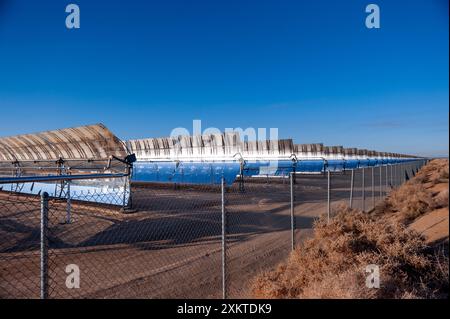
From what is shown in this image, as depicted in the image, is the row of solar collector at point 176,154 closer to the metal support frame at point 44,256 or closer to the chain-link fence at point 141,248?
the chain-link fence at point 141,248

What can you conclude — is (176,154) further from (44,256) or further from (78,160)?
(44,256)

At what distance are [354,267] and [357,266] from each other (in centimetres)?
21

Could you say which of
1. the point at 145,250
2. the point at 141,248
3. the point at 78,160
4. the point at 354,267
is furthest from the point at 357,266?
the point at 78,160

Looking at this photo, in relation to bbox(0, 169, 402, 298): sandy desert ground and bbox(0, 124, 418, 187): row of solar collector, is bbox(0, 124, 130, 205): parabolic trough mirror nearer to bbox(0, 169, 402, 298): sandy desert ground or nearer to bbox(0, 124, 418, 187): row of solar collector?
bbox(0, 124, 418, 187): row of solar collector

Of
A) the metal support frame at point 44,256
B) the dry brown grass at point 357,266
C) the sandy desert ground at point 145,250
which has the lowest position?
the sandy desert ground at point 145,250

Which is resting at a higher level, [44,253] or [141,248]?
[44,253]

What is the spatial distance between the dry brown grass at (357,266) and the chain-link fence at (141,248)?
70 cm

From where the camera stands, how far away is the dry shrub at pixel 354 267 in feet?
13.6

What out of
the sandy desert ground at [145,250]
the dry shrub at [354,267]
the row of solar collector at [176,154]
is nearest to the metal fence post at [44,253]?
the sandy desert ground at [145,250]

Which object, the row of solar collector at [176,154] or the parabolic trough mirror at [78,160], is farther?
the row of solar collector at [176,154]

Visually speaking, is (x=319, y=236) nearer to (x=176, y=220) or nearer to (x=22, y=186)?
(x=176, y=220)

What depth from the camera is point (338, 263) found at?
5246 millimetres

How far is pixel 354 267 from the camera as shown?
500 cm
